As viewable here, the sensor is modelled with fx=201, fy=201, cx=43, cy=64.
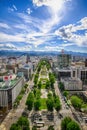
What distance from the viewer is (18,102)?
2484 inches

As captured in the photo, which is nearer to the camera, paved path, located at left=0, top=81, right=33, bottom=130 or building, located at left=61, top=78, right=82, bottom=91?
paved path, located at left=0, top=81, right=33, bottom=130

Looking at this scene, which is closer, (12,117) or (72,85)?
(12,117)

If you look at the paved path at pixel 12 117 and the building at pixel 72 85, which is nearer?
the paved path at pixel 12 117

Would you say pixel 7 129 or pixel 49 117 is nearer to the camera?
pixel 7 129

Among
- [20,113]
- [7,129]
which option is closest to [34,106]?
[20,113]

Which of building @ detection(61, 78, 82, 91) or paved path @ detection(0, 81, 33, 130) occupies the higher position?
building @ detection(61, 78, 82, 91)

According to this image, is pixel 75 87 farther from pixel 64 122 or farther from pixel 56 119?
pixel 64 122

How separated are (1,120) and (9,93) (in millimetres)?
9119

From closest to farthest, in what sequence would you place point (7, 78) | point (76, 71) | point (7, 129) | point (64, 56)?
point (7, 129) < point (7, 78) < point (76, 71) < point (64, 56)

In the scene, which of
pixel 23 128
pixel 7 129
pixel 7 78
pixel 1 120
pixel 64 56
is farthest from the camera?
pixel 64 56

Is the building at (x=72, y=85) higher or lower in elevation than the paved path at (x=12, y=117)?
higher

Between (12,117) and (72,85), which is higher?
(72,85)

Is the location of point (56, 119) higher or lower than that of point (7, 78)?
lower

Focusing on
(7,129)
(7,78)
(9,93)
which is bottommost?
(7,129)
